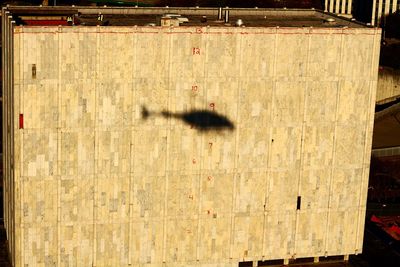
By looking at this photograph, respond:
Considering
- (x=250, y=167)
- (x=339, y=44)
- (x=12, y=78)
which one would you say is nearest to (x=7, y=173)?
(x=12, y=78)

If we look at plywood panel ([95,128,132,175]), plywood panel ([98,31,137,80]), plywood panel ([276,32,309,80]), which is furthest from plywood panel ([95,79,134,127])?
plywood panel ([276,32,309,80])

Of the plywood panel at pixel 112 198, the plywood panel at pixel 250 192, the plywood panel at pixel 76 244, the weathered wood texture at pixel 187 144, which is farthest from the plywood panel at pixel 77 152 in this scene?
the plywood panel at pixel 250 192

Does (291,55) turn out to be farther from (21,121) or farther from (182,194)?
(21,121)

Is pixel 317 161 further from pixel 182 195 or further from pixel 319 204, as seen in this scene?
pixel 182 195

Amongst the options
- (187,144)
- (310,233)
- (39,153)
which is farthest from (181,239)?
(39,153)

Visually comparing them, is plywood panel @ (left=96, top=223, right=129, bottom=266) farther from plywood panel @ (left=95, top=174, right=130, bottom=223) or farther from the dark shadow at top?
the dark shadow at top
